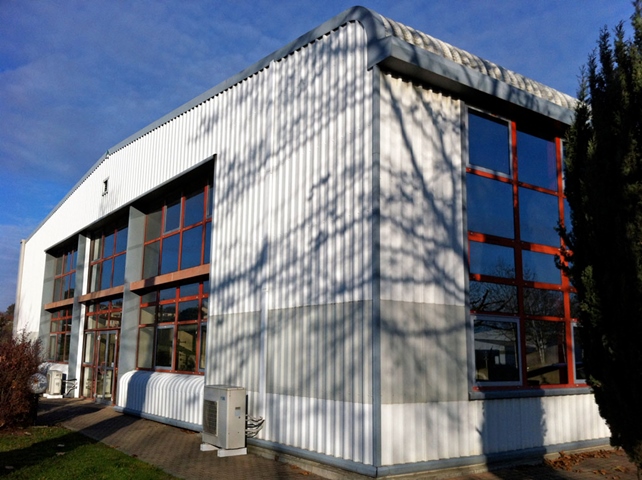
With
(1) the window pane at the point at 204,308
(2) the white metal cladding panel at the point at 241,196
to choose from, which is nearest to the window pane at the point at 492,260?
(2) the white metal cladding panel at the point at 241,196

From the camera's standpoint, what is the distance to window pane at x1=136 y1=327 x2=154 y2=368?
52.6 feet

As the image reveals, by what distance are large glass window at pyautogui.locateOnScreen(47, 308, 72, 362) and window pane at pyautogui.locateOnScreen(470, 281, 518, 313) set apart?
18.2m

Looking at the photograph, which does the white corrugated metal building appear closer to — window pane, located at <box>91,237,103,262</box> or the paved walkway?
the paved walkway

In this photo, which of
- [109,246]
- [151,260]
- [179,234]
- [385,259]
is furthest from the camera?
[109,246]

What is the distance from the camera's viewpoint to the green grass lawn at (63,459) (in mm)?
8516

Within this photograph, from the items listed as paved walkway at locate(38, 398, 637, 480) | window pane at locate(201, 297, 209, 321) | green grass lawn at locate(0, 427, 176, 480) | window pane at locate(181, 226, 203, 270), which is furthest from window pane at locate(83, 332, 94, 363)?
window pane at locate(201, 297, 209, 321)

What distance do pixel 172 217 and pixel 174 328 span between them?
2882 mm

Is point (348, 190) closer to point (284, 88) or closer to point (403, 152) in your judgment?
point (403, 152)

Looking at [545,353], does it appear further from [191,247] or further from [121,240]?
[121,240]

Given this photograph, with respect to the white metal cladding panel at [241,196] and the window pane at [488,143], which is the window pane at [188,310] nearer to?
the white metal cladding panel at [241,196]

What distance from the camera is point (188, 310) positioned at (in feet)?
46.9

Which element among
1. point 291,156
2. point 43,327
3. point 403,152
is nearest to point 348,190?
point 403,152

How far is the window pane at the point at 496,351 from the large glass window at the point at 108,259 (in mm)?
11824

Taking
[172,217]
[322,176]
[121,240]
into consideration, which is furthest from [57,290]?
[322,176]
